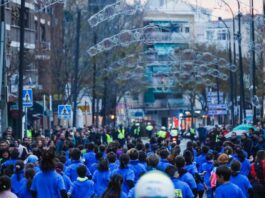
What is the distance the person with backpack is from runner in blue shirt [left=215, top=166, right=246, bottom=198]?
364 centimetres

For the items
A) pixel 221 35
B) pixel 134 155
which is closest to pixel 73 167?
pixel 134 155

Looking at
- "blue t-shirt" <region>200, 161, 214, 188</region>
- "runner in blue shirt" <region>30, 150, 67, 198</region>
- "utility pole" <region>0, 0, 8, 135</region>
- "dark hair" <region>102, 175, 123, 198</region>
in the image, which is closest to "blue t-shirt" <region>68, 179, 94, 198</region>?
"runner in blue shirt" <region>30, 150, 67, 198</region>

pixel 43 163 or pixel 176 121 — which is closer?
pixel 43 163

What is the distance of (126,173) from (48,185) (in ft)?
8.94

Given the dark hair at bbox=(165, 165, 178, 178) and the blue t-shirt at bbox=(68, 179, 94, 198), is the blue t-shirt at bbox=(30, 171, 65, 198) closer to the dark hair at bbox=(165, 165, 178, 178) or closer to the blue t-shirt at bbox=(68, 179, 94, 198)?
the blue t-shirt at bbox=(68, 179, 94, 198)

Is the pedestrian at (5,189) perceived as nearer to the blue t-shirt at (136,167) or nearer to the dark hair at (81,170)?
the dark hair at (81,170)

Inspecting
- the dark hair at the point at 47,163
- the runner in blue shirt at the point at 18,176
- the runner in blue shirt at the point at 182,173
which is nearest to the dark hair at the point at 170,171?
the runner in blue shirt at the point at 182,173

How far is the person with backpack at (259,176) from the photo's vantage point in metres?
17.1

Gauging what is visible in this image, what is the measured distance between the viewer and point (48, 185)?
1487cm

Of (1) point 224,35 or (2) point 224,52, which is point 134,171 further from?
(1) point 224,35

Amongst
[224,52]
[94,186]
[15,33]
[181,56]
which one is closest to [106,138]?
[15,33]

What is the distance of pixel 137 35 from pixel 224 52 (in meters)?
55.4

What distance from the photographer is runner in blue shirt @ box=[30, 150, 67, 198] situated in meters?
14.8

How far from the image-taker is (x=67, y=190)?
1576 cm
